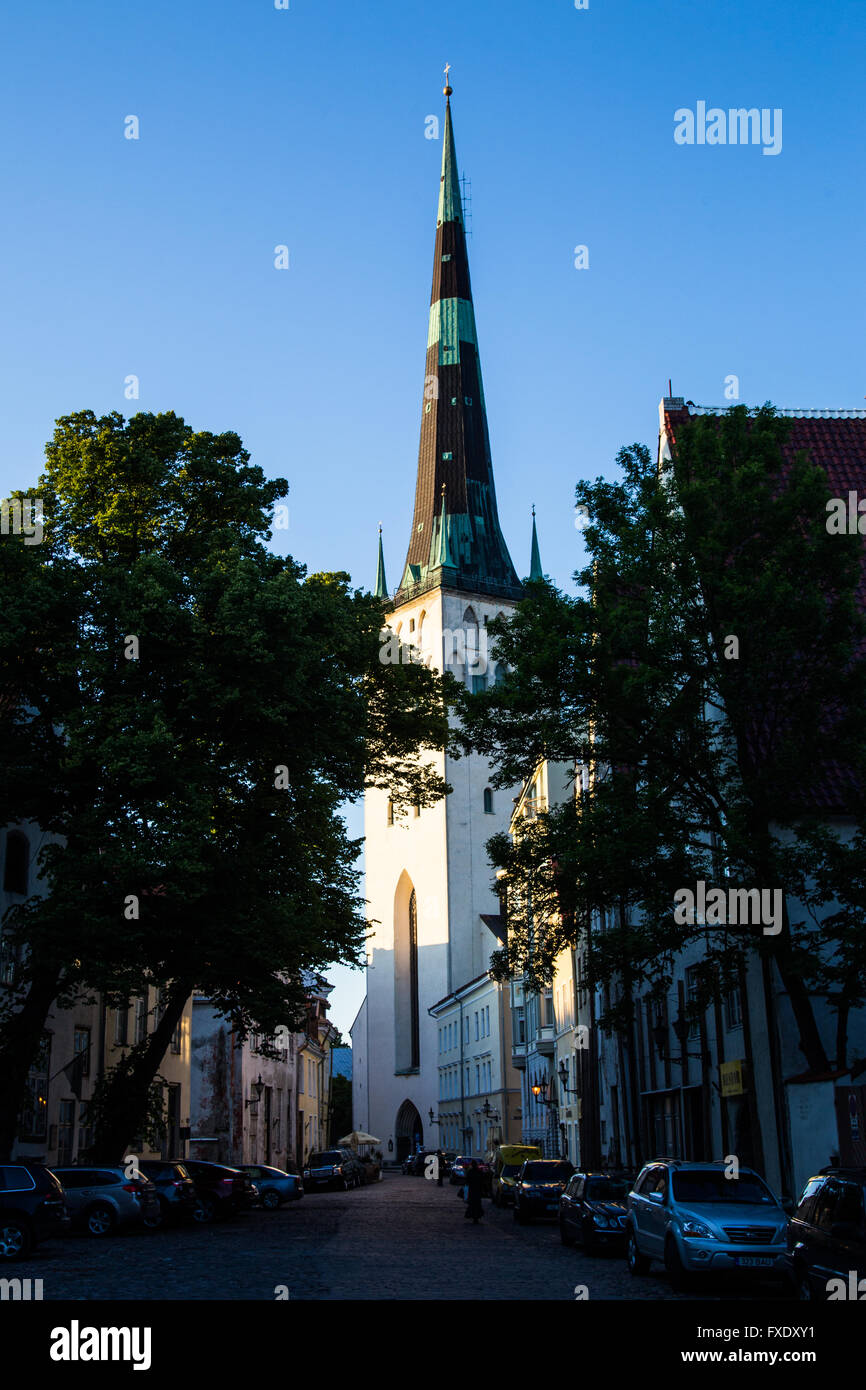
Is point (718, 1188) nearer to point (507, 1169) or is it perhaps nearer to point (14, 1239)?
point (14, 1239)

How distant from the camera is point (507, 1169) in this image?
43250mm

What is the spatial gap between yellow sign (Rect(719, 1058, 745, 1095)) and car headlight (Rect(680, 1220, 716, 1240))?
12.5m

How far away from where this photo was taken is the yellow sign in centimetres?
2880

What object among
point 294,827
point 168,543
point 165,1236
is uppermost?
point 168,543

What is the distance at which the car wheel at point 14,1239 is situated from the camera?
19062 millimetres

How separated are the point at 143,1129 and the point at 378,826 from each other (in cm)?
7260

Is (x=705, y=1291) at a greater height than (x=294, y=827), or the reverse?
(x=294, y=827)

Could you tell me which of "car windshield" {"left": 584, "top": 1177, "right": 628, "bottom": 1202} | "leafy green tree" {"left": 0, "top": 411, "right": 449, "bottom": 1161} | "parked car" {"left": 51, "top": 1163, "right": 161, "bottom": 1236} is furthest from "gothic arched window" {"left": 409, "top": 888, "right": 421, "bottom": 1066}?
"car windshield" {"left": 584, "top": 1177, "right": 628, "bottom": 1202}

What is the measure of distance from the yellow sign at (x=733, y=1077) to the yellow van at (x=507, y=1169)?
420 inches

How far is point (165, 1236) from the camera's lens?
86.1ft
